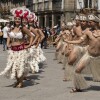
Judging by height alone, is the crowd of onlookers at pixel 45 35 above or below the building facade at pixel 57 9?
below

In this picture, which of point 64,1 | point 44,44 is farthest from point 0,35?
point 64,1

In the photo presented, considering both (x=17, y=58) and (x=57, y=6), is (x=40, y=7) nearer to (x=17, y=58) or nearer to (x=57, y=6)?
(x=57, y=6)

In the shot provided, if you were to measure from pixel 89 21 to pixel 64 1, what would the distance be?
48329mm

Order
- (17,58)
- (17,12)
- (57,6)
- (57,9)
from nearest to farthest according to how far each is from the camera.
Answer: (17,58) < (17,12) < (57,9) < (57,6)

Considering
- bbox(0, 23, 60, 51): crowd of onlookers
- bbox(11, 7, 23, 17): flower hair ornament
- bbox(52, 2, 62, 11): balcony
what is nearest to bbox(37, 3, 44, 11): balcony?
bbox(52, 2, 62, 11): balcony

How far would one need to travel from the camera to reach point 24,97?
33.0ft

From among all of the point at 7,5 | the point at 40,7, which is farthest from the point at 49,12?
the point at 7,5

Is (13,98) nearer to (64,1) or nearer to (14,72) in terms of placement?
(14,72)

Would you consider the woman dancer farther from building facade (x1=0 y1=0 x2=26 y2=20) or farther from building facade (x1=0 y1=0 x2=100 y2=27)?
building facade (x1=0 y1=0 x2=26 y2=20)

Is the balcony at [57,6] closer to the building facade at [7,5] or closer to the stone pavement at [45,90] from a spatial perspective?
the building facade at [7,5]

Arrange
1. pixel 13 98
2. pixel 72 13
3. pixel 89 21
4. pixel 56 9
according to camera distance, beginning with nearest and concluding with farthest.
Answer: pixel 13 98, pixel 89 21, pixel 72 13, pixel 56 9

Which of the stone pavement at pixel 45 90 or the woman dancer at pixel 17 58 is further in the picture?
the woman dancer at pixel 17 58

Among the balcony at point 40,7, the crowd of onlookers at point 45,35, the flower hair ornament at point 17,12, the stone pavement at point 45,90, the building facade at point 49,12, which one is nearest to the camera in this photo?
the stone pavement at point 45,90

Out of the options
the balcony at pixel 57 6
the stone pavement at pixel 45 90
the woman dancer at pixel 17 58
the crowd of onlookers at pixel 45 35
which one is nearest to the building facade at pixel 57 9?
the balcony at pixel 57 6
